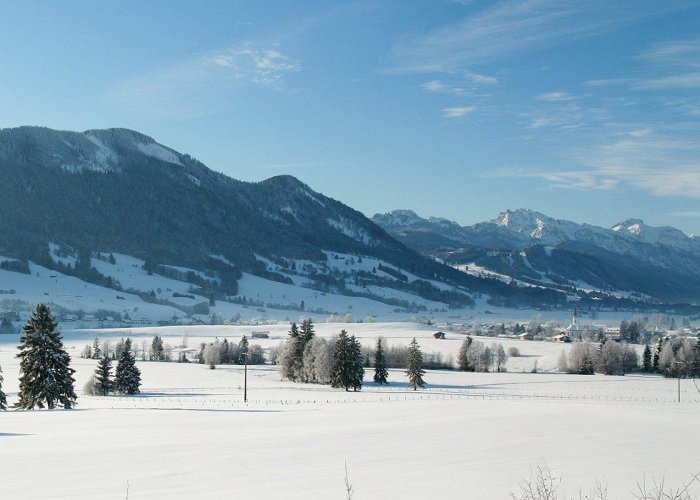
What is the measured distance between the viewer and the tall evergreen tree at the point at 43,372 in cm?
4312

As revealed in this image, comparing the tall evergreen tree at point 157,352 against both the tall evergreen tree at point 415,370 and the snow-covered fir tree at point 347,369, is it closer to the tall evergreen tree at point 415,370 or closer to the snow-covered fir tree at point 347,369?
Answer: the snow-covered fir tree at point 347,369

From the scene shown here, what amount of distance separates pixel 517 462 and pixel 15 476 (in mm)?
13333

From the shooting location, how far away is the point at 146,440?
22828 mm

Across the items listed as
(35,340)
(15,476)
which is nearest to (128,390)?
(35,340)

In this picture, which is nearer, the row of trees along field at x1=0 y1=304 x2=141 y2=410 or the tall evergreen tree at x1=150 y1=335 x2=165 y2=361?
the row of trees along field at x1=0 y1=304 x2=141 y2=410

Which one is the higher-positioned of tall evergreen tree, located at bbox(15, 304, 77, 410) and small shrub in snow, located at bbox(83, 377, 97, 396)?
tall evergreen tree, located at bbox(15, 304, 77, 410)

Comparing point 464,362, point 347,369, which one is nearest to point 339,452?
point 347,369

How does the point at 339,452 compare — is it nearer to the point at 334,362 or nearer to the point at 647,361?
the point at 334,362

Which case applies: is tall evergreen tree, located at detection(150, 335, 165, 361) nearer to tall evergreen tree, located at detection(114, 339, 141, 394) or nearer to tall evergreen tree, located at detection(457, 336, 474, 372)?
tall evergreen tree, located at detection(114, 339, 141, 394)

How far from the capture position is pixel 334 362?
73250 millimetres

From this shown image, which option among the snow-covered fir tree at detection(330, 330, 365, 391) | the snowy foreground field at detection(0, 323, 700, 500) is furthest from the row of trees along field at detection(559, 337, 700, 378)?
the snowy foreground field at detection(0, 323, 700, 500)

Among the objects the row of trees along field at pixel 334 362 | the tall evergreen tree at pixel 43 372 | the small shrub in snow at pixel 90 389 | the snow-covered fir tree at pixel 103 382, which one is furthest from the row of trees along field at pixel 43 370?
the row of trees along field at pixel 334 362

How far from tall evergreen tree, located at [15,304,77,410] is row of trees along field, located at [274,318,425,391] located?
32910 mm

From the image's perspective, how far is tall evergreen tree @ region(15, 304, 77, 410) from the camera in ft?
141
